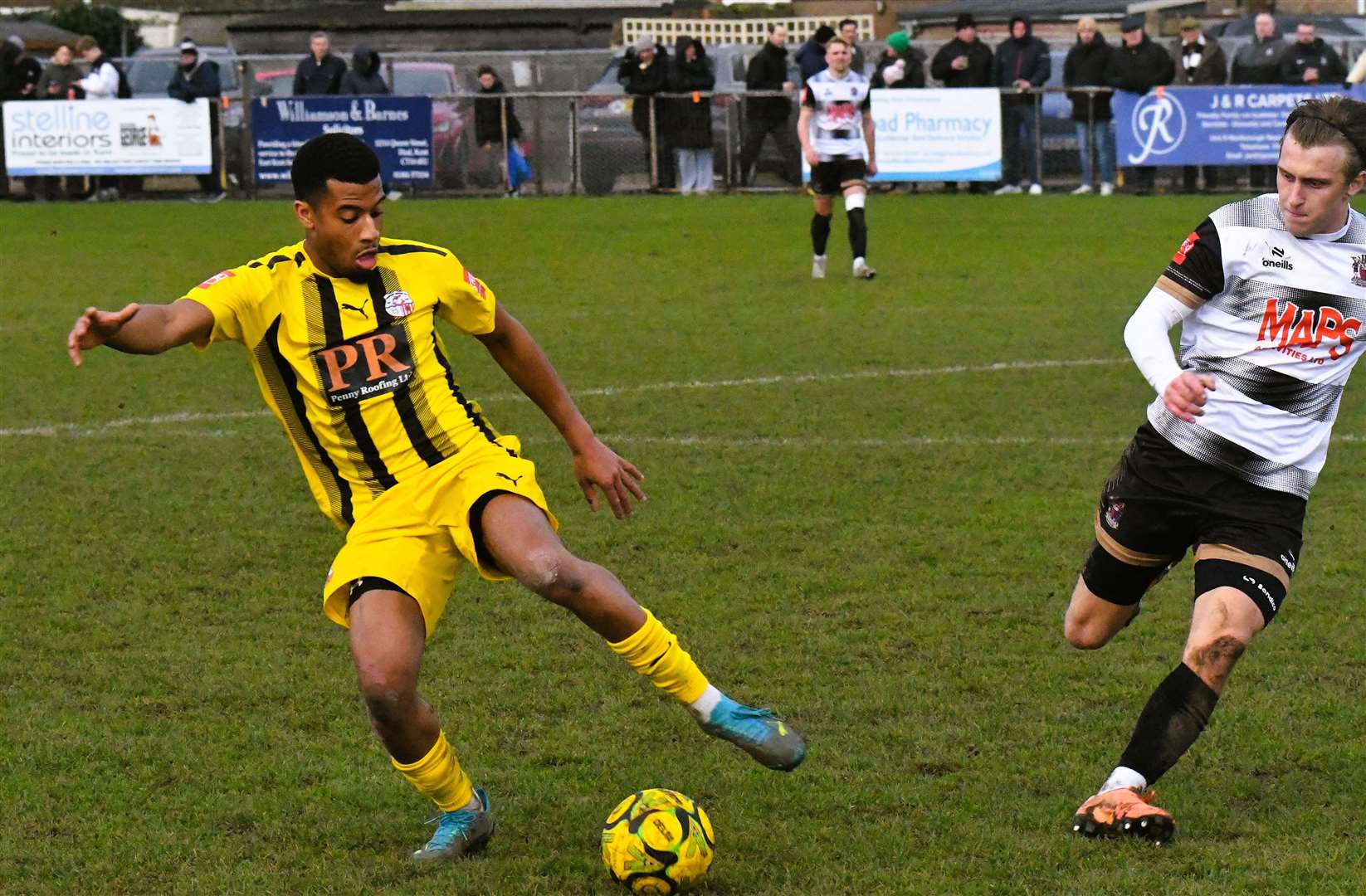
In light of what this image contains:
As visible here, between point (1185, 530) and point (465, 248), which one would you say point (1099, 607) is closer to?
point (1185, 530)

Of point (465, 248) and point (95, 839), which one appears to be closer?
point (95, 839)

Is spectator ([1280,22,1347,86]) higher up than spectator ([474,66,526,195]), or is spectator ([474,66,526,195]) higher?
spectator ([1280,22,1347,86])

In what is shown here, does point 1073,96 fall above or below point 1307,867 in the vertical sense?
above

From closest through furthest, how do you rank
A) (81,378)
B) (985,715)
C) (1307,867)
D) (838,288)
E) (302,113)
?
(1307,867), (985,715), (81,378), (838,288), (302,113)

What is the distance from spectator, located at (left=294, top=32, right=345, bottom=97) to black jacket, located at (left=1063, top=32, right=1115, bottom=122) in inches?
361

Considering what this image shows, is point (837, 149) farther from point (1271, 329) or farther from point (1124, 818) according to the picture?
point (1124, 818)

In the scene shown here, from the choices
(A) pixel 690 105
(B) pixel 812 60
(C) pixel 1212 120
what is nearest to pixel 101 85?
(A) pixel 690 105

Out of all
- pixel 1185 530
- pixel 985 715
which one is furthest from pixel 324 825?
pixel 1185 530

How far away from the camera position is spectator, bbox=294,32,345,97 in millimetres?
23891

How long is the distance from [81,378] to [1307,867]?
9051 mm

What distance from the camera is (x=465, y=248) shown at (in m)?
18.3

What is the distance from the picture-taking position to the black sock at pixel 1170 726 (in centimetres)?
455

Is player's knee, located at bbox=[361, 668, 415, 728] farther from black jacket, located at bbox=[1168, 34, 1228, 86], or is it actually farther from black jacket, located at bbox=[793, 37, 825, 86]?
black jacket, located at bbox=[1168, 34, 1228, 86]

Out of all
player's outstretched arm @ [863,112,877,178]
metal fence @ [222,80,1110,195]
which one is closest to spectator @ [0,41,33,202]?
metal fence @ [222,80,1110,195]
